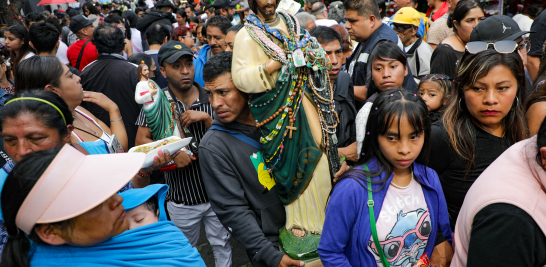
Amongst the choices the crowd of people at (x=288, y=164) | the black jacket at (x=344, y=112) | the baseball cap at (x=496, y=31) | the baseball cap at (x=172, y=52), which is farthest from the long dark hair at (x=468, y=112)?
the baseball cap at (x=172, y=52)

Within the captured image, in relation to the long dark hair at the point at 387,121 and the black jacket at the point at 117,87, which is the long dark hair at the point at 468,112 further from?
the black jacket at the point at 117,87

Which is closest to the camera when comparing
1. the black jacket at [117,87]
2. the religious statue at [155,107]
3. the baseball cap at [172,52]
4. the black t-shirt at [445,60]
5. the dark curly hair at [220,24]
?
the religious statue at [155,107]

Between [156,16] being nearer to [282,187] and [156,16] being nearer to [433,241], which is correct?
[282,187]

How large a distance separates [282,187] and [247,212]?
260 millimetres

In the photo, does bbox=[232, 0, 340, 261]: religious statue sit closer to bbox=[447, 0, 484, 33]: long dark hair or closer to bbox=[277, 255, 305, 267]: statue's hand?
bbox=[277, 255, 305, 267]: statue's hand

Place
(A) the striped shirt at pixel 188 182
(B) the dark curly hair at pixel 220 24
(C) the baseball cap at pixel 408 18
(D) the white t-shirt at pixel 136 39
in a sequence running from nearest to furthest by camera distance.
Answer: (A) the striped shirt at pixel 188 182 < (C) the baseball cap at pixel 408 18 < (B) the dark curly hair at pixel 220 24 < (D) the white t-shirt at pixel 136 39

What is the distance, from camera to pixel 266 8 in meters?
2.19

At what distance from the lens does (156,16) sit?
741 centimetres

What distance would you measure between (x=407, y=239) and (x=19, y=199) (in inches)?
63.0

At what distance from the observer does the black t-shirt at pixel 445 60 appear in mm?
3701

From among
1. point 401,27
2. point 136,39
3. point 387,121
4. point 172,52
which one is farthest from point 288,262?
point 136,39

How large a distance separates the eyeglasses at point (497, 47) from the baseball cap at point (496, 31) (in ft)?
0.40

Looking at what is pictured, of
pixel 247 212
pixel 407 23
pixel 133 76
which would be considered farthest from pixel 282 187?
pixel 407 23

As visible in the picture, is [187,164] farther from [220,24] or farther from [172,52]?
[220,24]
